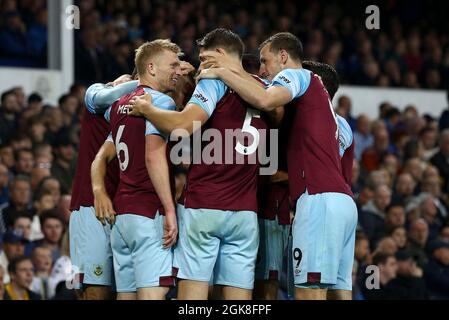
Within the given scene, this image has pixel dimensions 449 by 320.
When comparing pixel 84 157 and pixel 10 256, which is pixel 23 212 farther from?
pixel 84 157

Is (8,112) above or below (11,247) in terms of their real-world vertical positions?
above

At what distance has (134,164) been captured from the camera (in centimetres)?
648

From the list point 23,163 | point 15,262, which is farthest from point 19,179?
point 15,262

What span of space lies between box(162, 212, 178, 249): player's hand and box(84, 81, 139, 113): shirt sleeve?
95 cm

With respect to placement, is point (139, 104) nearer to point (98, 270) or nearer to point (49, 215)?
point (98, 270)

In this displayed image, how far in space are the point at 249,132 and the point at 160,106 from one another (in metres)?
0.57

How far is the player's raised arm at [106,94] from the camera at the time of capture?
682cm

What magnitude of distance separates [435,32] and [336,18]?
6.04 feet

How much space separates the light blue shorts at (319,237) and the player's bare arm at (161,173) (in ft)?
2.52

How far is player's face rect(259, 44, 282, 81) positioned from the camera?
21.9 ft

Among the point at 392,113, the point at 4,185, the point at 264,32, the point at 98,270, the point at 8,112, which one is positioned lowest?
the point at 98,270
